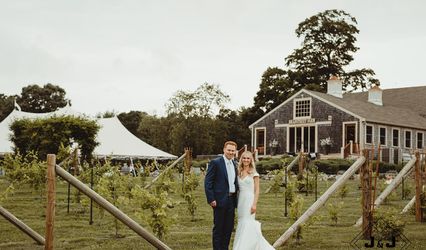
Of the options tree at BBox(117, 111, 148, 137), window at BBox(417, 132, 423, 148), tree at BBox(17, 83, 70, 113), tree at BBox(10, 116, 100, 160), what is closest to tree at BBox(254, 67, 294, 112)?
window at BBox(417, 132, 423, 148)

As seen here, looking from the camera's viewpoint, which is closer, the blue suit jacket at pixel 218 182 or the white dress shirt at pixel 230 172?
the blue suit jacket at pixel 218 182

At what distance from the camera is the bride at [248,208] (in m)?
9.52

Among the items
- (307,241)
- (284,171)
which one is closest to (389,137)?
(284,171)

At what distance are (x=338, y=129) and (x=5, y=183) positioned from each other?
2343 cm

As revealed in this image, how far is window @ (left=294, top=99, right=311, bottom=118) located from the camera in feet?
147

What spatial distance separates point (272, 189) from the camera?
21.8 meters

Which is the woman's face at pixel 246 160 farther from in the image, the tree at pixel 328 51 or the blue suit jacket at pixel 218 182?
the tree at pixel 328 51

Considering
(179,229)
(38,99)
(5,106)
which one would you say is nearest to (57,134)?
(179,229)

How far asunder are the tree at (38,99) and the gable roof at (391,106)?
174 ft

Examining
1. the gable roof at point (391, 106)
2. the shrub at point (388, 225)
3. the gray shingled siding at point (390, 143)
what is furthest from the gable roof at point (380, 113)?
the shrub at point (388, 225)

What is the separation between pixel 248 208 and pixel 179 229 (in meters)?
4.89

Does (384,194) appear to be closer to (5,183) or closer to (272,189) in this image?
(272,189)

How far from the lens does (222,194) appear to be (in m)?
9.39

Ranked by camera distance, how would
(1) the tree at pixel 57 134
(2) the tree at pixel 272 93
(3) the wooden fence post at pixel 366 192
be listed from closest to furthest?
(3) the wooden fence post at pixel 366 192, (1) the tree at pixel 57 134, (2) the tree at pixel 272 93
